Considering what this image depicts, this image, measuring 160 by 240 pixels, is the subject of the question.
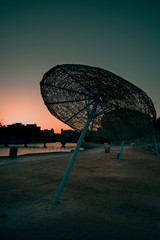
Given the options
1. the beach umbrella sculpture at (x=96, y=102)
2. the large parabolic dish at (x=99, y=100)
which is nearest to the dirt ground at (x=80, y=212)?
the beach umbrella sculpture at (x=96, y=102)

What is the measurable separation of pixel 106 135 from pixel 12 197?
18.7 ft

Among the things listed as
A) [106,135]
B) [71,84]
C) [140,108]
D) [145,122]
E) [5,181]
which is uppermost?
[71,84]

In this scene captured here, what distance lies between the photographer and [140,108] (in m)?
7.93

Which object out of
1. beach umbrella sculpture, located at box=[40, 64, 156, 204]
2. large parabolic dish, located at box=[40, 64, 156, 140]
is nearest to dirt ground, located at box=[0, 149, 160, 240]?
beach umbrella sculpture, located at box=[40, 64, 156, 204]

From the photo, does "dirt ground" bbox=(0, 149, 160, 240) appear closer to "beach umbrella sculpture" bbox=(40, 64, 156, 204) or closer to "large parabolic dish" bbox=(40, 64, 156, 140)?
"beach umbrella sculpture" bbox=(40, 64, 156, 204)

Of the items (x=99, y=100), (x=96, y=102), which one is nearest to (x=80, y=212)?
(x=96, y=102)

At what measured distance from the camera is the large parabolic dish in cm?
718

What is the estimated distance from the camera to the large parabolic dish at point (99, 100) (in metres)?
7.18

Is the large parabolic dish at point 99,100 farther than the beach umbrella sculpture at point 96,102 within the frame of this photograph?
Yes

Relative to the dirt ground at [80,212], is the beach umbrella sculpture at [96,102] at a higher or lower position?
higher

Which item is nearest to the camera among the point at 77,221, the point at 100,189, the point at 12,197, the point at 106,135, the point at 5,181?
the point at 77,221

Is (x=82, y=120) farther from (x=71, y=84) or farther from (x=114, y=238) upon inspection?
(x=114, y=238)

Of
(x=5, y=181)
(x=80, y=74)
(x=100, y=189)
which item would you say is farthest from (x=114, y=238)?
(x=5, y=181)

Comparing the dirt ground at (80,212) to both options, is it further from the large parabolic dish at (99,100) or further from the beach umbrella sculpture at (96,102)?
the large parabolic dish at (99,100)
